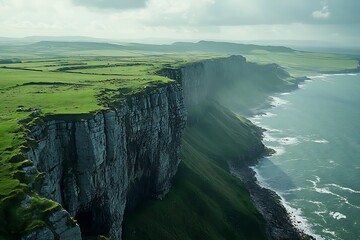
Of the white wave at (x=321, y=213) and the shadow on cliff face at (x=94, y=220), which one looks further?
the white wave at (x=321, y=213)

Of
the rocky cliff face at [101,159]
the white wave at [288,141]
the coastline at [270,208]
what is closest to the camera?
the rocky cliff face at [101,159]

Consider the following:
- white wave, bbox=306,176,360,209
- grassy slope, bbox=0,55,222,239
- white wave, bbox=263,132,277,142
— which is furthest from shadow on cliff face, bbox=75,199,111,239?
white wave, bbox=263,132,277,142

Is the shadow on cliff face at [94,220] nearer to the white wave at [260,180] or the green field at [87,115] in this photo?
the green field at [87,115]

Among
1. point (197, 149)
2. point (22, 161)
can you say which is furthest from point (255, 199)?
point (22, 161)

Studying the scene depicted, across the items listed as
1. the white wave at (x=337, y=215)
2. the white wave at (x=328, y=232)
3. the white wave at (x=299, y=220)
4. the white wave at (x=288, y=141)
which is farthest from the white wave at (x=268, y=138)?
the white wave at (x=328, y=232)

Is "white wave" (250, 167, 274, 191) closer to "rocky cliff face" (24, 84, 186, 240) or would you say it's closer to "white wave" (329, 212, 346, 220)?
"white wave" (329, 212, 346, 220)

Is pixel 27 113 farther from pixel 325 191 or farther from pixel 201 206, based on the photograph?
pixel 325 191
